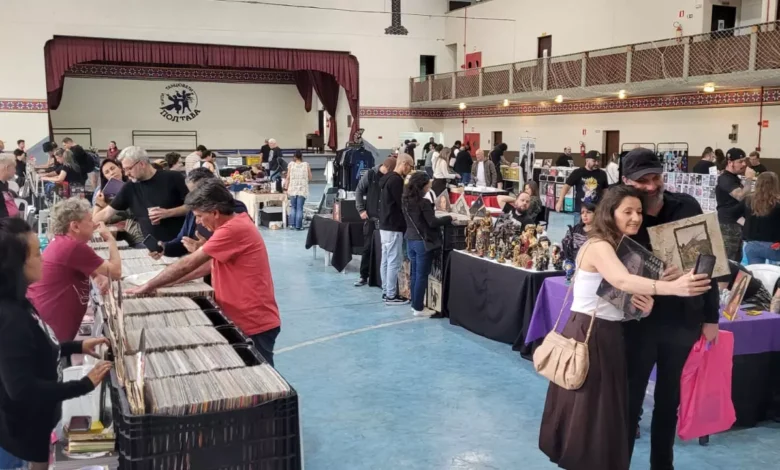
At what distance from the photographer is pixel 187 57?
21375 millimetres

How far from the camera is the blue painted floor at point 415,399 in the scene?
3.76m

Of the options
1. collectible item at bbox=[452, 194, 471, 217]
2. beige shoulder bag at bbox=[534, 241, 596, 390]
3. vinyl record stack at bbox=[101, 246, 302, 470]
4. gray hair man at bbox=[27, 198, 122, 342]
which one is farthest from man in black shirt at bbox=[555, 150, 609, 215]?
vinyl record stack at bbox=[101, 246, 302, 470]

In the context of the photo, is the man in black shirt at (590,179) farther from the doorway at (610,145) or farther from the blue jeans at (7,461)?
the doorway at (610,145)

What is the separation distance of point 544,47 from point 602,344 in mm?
19715

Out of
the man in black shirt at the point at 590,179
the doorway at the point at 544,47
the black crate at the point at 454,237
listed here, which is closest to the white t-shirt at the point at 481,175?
the man in black shirt at the point at 590,179

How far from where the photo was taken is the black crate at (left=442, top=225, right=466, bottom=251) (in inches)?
258

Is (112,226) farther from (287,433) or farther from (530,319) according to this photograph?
(287,433)

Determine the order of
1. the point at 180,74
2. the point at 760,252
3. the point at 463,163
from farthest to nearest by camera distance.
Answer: the point at 180,74
the point at 463,163
the point at 760,252

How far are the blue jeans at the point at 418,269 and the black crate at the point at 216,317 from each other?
3.60m

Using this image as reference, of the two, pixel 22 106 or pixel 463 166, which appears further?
pixel 22 106

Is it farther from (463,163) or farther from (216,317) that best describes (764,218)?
(463,163)

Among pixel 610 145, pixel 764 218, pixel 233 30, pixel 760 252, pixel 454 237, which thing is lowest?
pixel 760 252

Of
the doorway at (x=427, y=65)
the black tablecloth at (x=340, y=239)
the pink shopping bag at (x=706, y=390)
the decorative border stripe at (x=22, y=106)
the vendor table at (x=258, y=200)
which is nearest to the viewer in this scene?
the pink shopping bag at (x=706, y=390)

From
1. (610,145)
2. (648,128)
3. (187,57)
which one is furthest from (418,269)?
(187,57)
